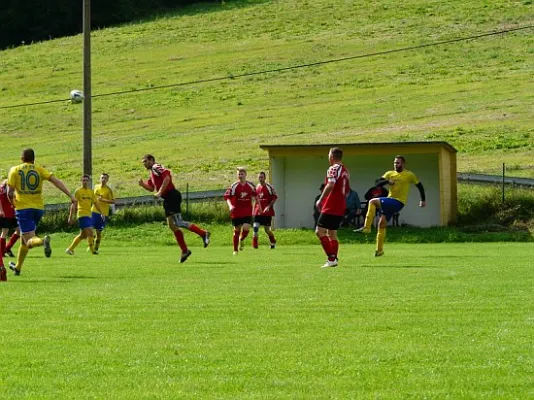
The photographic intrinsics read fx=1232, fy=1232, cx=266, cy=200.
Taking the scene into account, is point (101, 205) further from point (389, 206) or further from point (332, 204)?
point (332, 204)

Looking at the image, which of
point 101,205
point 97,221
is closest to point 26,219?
point 97,221

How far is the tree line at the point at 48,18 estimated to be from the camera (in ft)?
337

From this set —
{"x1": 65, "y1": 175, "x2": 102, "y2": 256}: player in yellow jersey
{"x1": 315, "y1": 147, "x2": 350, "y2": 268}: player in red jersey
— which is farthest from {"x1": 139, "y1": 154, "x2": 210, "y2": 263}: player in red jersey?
{"x1": 65, "y1": 175, "x2": 102, "y2": 256}: player in yellow jersey

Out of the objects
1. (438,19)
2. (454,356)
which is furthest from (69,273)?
(438,19)

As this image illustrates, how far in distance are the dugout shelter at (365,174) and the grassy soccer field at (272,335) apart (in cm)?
1624

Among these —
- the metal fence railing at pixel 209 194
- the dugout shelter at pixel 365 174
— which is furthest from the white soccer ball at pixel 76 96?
the dugout shelter at pixel 365 174

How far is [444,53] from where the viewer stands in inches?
3061

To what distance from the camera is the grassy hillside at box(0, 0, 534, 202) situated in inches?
2180

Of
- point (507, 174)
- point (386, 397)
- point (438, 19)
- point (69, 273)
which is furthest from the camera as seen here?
point (438, 19)

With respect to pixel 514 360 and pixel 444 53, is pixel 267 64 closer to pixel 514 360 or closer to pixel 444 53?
pixel 444 53

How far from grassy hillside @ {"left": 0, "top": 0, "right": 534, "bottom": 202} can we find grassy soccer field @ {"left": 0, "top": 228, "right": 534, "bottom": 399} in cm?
2934

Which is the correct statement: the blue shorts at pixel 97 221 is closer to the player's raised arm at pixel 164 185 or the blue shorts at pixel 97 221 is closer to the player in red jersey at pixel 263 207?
the player in red jersey at pixel 263 207

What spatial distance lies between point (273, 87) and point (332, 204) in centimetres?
5585

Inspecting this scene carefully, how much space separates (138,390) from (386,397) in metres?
1.63
